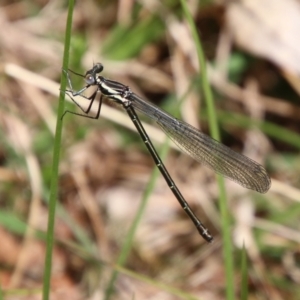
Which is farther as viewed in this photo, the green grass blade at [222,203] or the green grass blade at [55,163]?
the green grass blade at [222,203]

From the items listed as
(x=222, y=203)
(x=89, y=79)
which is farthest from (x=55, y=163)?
(x=89, y=79)

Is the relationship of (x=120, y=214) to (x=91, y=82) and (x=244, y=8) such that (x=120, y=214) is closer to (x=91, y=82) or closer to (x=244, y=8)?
(x=91, y=82)

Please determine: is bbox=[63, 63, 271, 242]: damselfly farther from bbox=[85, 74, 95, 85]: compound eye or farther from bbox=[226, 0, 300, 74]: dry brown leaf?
bbox=[226, 0, 300, 74]: dry brown leaf

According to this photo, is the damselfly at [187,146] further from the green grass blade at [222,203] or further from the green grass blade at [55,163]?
the green grass blade at [55,163]

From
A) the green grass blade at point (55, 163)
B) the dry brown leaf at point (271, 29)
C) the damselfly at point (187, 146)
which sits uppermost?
the dry brown leaf at point (271, 29)

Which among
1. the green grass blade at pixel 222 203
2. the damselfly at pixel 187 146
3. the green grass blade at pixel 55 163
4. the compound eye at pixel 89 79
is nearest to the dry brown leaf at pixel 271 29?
the damselfly at pixel 187 146

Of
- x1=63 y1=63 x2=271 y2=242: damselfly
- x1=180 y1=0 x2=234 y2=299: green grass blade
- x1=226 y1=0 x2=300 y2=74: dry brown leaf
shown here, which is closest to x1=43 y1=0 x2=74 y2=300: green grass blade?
x1=180 y1=0 x2=234 y2=299: green grass blade

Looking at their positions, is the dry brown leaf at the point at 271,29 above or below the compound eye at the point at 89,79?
above

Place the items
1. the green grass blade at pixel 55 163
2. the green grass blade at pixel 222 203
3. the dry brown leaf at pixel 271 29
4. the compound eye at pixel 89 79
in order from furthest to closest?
Answer: the dry brown leaf at pixel 271 29 → the compound eye at pixel 89 79 → the green grass blade at pixel 222 203 → the green grass blade at pixel 55 163

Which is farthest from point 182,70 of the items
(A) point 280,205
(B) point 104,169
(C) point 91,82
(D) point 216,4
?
(C) point 91,82

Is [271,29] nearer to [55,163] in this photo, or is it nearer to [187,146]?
[187,146]

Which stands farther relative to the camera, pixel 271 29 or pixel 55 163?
pixel 271 29
